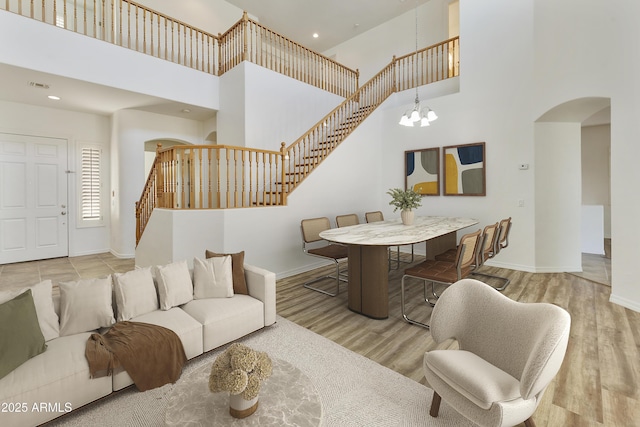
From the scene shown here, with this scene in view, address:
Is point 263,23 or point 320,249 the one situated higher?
point 263,23

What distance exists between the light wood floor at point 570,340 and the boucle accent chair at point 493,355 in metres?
0.51

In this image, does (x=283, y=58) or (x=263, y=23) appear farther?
(x=263, y=23)

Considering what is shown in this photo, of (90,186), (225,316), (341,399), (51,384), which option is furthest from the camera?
(90,186)

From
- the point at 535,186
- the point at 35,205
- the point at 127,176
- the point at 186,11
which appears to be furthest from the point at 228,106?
the point at 535,186

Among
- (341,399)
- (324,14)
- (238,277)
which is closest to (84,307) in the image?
(238,277)

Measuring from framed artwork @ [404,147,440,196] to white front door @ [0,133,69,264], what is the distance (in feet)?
23.3

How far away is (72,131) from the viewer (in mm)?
5859

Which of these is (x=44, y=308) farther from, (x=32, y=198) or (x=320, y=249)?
(x=32, y=198)

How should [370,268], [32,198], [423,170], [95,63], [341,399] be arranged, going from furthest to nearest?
[423,170], [32,198], [95,63], [370,268], [341,399]

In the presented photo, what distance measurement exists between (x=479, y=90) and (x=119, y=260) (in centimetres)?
760

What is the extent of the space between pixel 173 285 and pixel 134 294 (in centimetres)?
28

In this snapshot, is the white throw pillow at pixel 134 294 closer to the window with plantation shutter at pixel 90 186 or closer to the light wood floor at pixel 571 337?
the light wood floor at pixel 571 337

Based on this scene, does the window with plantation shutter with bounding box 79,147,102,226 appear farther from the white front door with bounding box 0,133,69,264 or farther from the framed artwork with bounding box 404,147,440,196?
the framed artwork with bounding box 404,147,440,196

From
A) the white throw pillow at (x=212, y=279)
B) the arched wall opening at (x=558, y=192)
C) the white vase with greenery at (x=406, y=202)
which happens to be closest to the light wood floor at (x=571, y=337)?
the arched wall opening at (x=558, y=192)
